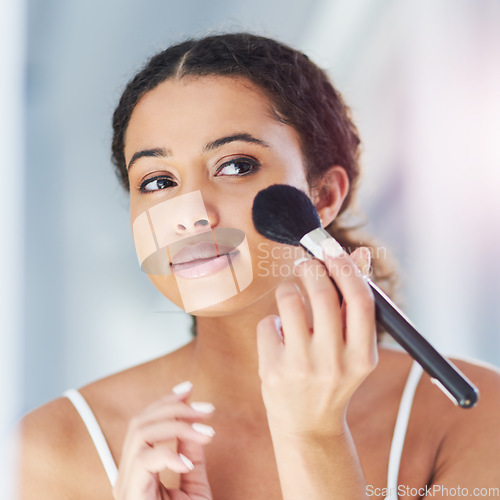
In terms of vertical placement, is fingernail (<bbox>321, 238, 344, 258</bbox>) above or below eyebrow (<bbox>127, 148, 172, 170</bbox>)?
below

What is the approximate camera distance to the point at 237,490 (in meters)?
0.63

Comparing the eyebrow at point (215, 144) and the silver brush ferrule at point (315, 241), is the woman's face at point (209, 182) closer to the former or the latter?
the eyebrow at point (215, 144)

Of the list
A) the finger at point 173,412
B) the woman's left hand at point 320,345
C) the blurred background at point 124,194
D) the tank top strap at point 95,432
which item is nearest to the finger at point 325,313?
the woman's left hand at point 320,345

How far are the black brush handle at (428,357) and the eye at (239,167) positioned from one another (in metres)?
0.25

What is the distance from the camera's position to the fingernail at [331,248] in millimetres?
431

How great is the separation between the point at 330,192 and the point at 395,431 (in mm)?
288

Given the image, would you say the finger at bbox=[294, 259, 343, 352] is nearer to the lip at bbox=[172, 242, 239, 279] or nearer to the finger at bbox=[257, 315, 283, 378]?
the finger at bbox=[257, 315, 283, 378]

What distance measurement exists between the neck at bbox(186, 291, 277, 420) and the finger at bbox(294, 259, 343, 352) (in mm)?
281

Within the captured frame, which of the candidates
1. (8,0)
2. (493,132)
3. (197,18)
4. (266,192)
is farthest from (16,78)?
(493,132)

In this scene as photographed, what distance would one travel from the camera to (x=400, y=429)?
0.66m

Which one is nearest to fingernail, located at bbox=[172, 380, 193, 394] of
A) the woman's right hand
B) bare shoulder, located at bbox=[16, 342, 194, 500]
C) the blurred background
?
the woman's right hand

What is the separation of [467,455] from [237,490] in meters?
0.25

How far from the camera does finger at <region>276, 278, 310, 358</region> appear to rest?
0.41 metres

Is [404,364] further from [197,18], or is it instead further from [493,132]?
[197,18]
